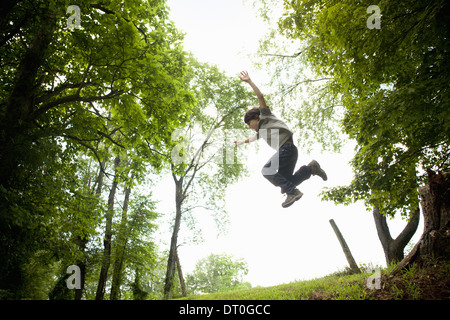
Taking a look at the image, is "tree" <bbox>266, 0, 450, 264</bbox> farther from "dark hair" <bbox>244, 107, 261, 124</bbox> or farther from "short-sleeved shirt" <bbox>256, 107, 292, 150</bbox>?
"dark hair" <bbox>244, 107, 261, 124</bbox>

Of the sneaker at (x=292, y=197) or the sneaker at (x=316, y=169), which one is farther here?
the sneaker at (x=316, y=169)

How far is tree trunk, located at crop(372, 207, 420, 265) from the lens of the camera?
7023 millimetres

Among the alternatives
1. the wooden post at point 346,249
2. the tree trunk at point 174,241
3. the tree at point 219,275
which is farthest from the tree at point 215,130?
the tree at point 219,275

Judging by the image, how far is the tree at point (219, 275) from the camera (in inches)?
1288

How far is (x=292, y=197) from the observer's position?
334 centimetres

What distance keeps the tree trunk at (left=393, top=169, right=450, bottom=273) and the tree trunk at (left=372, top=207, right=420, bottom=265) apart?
442 cm

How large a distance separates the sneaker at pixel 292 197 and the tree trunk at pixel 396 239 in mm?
6059

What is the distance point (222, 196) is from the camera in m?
15.0

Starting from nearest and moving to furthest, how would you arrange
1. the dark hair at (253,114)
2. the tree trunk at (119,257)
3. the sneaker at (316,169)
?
1. the dark hair at (253,114)
2. the sneaker at (316,169)
3. the tree trunk at (119,257)

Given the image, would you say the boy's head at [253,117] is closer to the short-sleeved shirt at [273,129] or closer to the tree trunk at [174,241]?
the short-sleeved shirt at [273,129]
